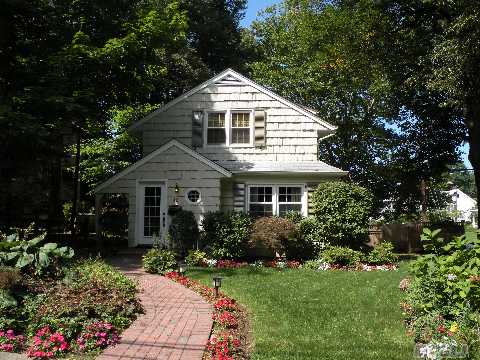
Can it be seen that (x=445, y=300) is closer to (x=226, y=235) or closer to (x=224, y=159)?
(x=226, y=235)

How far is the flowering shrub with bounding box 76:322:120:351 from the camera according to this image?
5840mm

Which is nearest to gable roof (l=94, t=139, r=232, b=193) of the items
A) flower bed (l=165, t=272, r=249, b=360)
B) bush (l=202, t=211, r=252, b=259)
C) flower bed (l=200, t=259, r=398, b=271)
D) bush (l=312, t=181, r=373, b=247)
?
bush (l=202, t=211, r=252, b=259)

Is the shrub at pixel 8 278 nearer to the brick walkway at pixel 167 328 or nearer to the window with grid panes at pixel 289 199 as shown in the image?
the brick walkway at pixel 167 328

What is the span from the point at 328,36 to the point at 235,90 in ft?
39.1

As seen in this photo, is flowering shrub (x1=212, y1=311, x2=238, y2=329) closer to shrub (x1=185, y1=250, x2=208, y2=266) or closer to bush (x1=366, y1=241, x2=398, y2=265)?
shrub (x1=185, y1=250, x2=208, y2=266)

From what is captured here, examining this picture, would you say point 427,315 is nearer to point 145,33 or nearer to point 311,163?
point 311,163

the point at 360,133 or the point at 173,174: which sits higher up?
the point at 360,133

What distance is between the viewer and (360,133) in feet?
96.7

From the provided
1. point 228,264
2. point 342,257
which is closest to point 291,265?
point 342,257

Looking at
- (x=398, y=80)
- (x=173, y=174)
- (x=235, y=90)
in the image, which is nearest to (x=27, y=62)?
(x=173, y=174)

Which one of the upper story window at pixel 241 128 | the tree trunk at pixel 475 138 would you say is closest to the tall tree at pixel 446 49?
the tree trunk at pixel 475 138

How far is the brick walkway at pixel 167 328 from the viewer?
5.67m

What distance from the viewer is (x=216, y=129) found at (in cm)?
1816

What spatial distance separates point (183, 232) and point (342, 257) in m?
4.88
